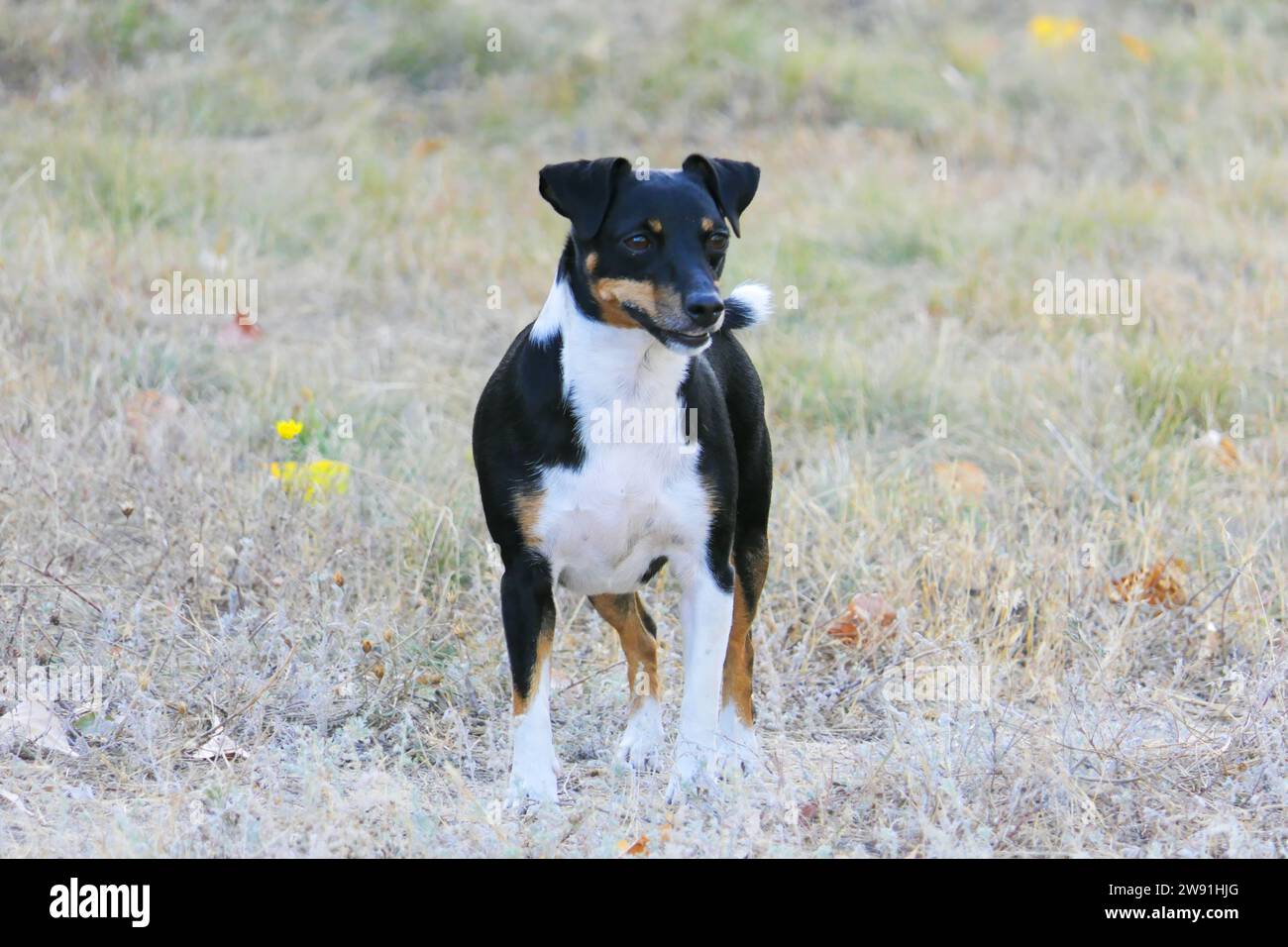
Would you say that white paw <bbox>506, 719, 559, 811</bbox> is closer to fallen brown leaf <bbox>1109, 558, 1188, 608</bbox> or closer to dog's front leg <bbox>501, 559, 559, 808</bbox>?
dog's front leg <bbox>501, 559, 559, 808</bbox>

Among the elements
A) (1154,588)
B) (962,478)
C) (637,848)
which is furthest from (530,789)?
(962,478)

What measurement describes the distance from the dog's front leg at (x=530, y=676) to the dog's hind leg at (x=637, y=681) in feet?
1.27

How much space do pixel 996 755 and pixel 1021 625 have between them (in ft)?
3.44

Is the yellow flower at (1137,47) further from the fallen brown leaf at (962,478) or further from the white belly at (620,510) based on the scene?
the white belly at (620,510)

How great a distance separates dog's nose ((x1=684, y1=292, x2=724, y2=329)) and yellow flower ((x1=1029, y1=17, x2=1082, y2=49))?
7912 millimetres

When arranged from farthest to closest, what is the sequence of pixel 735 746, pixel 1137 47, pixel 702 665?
pixel 1137 47, pixel 735 746, pixel 702 665

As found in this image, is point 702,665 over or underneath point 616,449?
underneath

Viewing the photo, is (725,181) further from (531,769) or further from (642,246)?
(531,769)

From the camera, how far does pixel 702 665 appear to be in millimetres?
4129

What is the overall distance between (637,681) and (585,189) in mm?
1320

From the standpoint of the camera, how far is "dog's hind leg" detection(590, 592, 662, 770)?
4406mm

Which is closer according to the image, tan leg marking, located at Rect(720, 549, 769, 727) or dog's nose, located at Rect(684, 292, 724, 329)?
dog's nose, located at Rect(684, 292, 724, 329)

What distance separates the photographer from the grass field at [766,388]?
4.07 m

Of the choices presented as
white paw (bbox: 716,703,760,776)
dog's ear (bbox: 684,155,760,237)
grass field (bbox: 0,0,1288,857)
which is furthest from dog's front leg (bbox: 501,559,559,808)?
dog's ear (bbox: 684,155,760,237)
